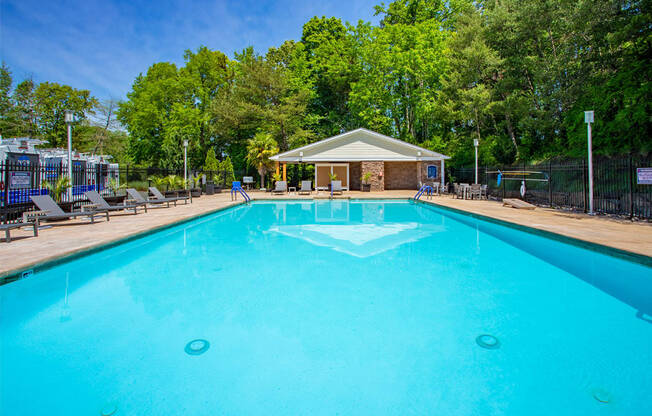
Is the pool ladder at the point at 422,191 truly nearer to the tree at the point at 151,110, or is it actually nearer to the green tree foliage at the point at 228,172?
the green tree foliage at the point at 228,172

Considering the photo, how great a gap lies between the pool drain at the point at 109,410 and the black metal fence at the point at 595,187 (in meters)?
11.7

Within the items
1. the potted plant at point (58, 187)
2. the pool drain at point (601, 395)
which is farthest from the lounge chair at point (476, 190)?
the potted plant at point (58, 187)

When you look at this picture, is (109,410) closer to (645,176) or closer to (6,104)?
(645,176)

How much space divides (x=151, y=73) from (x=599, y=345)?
41.2 meters

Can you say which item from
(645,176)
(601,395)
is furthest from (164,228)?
(645,176)

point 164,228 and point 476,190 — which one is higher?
point 476,190

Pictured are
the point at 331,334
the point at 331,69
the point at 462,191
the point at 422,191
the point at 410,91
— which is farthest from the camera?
the point at 331,69

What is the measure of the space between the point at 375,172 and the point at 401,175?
251cm

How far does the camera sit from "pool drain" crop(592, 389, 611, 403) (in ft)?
7.64

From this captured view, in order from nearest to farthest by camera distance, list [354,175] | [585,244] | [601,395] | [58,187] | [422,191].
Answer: [601,395], [585,244], [58,187], [422,191], [354,175]

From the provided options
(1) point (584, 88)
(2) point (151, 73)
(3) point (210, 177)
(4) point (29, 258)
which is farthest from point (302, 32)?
(4) point (29, 258)

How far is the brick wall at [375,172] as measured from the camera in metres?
22.8

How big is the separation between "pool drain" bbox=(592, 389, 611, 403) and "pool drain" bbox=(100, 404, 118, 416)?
3513 millimetres

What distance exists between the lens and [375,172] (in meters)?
22.9
